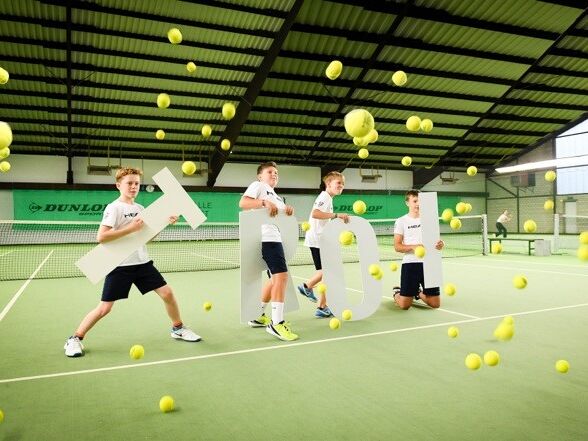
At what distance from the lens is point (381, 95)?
18203mm

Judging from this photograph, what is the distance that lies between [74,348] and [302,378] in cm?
205

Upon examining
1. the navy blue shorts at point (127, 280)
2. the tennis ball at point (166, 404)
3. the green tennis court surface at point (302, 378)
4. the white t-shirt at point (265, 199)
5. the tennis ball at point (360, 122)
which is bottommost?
the green tennis court surface at point (302, 378)

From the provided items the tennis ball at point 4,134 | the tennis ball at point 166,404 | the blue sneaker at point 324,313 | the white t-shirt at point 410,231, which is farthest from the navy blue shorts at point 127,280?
the white t-shirt at point 410,231

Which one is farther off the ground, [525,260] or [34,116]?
[34,116]

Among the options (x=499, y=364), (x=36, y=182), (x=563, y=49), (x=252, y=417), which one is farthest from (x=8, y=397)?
(x=563, y=49)

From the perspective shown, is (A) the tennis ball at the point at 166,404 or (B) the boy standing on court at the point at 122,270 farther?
A: (B) the boy standing on court at the point at 122,270

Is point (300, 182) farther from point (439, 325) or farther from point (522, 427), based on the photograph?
point (522, 427)

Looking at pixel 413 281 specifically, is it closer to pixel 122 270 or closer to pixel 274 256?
pixel 274 256

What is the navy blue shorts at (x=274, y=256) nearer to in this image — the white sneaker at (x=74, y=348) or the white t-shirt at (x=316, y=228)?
the white t-shirt at (x=316, y=228)

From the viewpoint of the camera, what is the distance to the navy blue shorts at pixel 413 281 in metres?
5.88

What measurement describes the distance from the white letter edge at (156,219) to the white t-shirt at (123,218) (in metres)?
0.16

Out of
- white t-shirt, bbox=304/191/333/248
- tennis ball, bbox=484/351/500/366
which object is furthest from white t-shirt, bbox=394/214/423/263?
tennis ball, bbox=484/351/500/366

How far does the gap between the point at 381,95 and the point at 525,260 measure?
892 cm

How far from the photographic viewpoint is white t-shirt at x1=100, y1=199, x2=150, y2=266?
3916 millimetres
